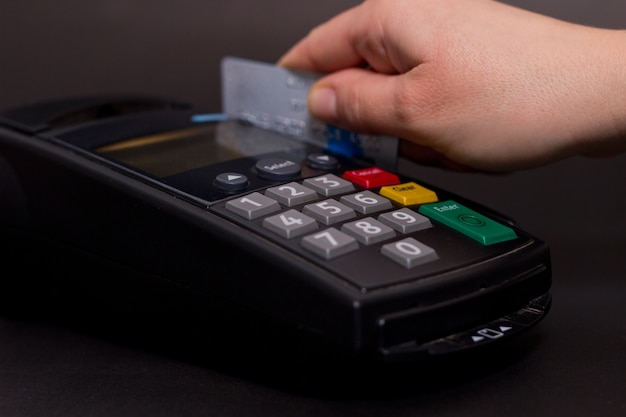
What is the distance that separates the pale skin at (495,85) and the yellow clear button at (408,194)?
2.6 inches

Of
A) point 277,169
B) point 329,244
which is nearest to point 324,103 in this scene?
point 277,169

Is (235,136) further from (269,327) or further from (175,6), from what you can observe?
(175,6)

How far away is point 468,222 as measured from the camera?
0.52m

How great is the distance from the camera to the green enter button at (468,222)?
500 mm

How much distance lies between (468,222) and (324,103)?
0.21 m

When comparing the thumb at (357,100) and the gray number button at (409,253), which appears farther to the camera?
the thumb at (357,100)

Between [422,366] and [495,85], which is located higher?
[495,85]

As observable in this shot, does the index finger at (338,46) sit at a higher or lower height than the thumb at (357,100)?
higher

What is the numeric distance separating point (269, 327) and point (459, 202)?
174mm

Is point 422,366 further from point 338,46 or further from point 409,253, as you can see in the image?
point 338,46

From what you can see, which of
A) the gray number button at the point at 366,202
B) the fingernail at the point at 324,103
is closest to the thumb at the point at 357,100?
the fingernail at the point at 324,103

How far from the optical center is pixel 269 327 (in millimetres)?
463

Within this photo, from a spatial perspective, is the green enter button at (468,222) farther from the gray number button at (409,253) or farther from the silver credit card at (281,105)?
the silver credit card at (281,105)

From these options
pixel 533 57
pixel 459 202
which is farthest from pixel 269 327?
pixel 533 57
